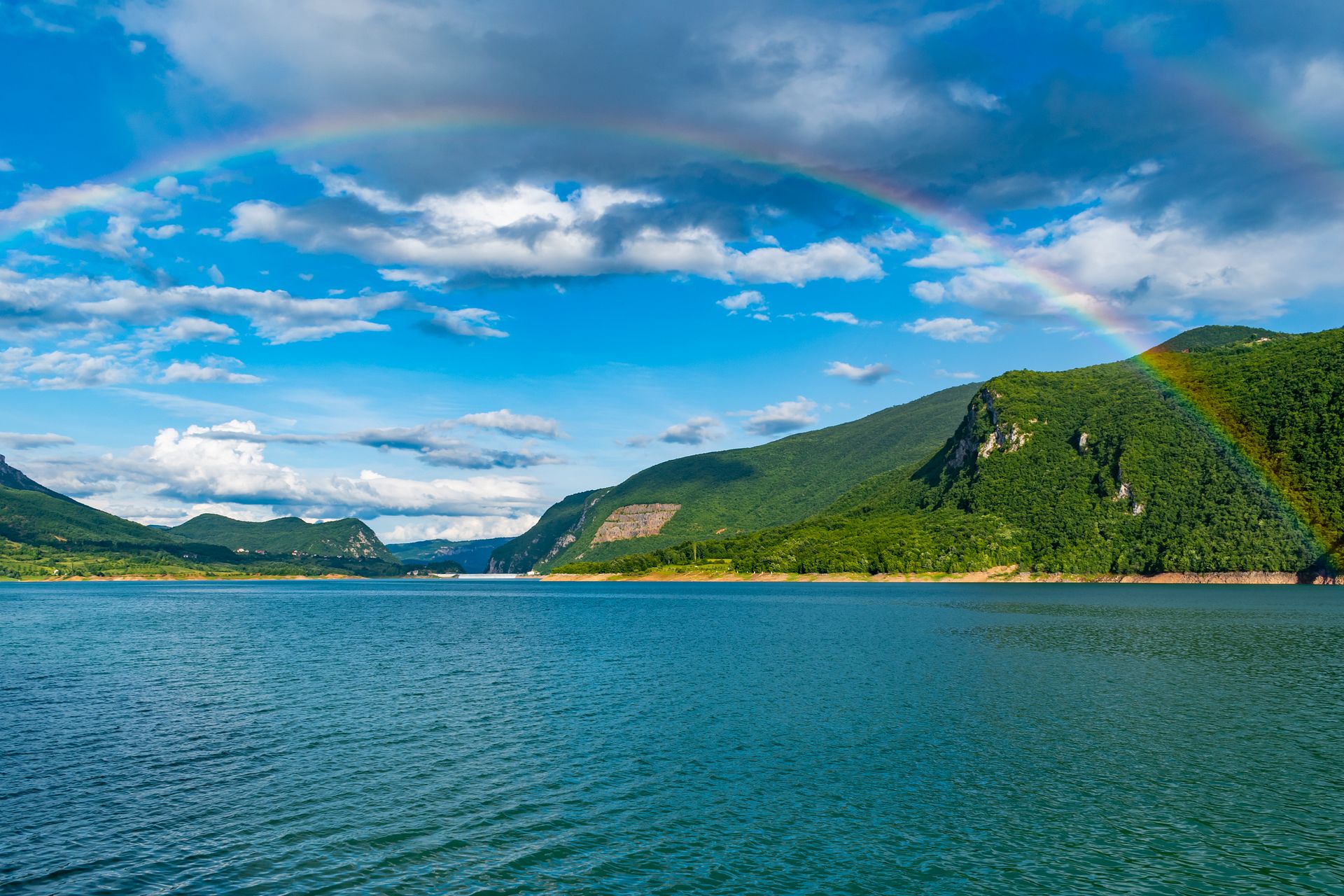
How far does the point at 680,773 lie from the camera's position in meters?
41.0

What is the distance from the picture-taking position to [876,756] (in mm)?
43875

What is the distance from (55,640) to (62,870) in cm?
10154

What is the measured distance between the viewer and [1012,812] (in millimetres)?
34250

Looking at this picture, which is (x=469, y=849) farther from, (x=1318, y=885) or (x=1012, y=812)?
(x=1318, y=885)

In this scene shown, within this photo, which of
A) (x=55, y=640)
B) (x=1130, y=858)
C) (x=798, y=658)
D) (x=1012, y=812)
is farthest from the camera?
(x=55, y=640)

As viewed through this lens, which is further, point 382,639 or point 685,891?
point 382,639

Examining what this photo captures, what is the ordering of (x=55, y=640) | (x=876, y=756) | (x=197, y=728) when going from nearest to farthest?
(x=876, y=756) → (x=197, y=728) → (x=55, y=640)

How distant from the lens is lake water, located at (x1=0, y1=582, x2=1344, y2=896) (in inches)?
1113

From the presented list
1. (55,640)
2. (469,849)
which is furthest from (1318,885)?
(55,640)

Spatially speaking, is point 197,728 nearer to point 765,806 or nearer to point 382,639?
point 765,806

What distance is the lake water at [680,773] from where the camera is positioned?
1113 inches

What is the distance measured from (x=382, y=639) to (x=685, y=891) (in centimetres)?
9575

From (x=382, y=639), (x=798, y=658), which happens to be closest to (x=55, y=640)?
(x=382, y=639)

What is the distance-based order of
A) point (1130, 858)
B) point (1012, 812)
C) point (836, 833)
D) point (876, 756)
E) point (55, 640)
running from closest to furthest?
point (1130, 858), point (836, 833), point (1012, 812), point (876, 756), point (55, 640)
